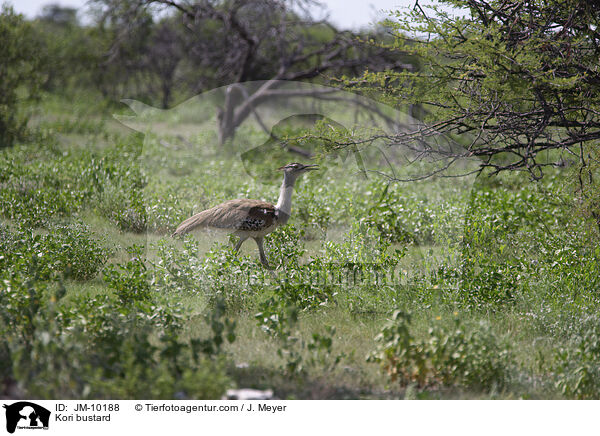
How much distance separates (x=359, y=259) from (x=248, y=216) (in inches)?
55.5

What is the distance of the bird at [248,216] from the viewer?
646 cm

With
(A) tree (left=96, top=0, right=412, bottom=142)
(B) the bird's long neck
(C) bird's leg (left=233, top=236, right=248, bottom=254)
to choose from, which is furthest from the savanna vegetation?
(A) tree (left=96, top=0, right=412, bottom=142)

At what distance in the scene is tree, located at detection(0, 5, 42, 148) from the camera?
1408 centimetres

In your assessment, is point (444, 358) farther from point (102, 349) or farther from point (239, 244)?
point (239, 244)

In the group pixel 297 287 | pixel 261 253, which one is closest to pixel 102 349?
pixel 297 287

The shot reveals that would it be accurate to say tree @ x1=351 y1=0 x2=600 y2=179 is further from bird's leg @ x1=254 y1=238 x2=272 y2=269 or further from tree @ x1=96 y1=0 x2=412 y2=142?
tree @ x1=96 y1=0 x2=412 y2=142

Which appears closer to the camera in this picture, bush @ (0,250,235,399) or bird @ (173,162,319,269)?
bush @ (0,250,235,399)

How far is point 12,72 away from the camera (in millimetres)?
14586

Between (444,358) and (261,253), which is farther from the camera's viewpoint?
(261,253)

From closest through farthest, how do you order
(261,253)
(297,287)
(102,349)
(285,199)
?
(102,349)
(297,287)
(285,199)
(261,253)

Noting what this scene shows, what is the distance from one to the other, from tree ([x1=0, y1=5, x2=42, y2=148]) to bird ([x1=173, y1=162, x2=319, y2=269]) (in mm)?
9353

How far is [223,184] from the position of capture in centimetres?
848
